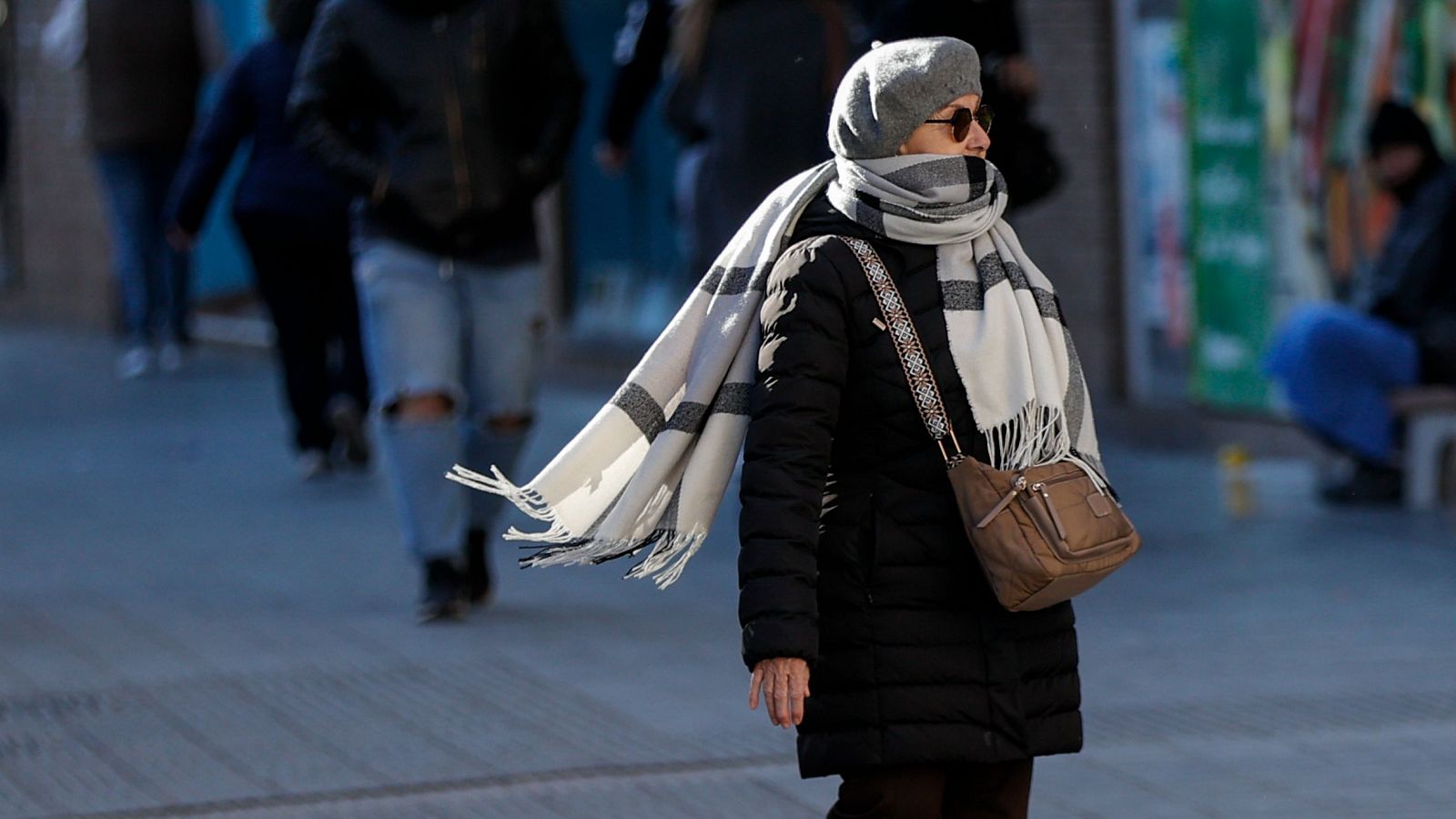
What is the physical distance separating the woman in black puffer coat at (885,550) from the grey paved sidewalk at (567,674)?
127 centimetres

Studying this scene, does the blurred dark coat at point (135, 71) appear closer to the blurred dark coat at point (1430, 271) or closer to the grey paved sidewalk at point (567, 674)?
the grey paved sidewalk at point (567, 674)

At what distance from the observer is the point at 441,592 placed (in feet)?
22.6

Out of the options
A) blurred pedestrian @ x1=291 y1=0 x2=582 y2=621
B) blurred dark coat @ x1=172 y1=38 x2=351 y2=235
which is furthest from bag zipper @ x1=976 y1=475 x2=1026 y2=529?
blurred dark coat @ x1=172 y1=38 x2=351 y2=235

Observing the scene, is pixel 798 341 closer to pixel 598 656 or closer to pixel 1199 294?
pixel 598 656

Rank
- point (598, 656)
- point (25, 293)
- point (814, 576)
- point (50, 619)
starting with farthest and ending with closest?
point (25, 293) < point (50, 619) < point (598, 656) < point (814, 576)

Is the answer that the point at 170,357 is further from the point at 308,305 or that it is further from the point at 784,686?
the point at 784,686

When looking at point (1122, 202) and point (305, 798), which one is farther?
point (1122, 202)

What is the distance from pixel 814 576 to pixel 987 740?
0.36 metres

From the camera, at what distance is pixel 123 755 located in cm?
548

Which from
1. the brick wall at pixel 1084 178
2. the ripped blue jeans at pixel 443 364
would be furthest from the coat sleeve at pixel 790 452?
the brick wall at pixel 1084 178

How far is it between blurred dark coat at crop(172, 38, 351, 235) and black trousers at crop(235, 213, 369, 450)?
59mm

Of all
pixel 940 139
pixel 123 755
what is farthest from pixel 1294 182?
pixel 940 139

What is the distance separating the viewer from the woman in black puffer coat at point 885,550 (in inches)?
Answer: 141

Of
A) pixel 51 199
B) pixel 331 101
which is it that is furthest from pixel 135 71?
pixel 331 101
